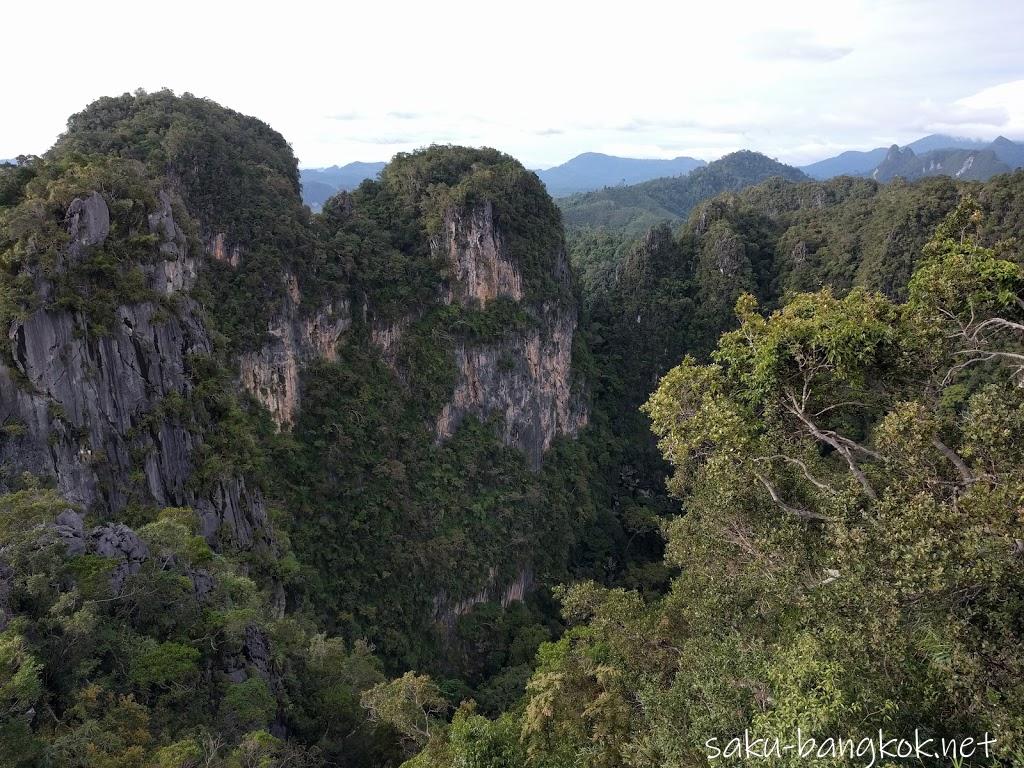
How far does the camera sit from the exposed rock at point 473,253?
2756 centimetres

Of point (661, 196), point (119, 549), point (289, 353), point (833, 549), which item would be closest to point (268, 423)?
point (289, 353)

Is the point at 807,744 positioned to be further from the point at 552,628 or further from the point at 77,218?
the point at 552,628

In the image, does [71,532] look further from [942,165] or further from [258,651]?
[942,165]

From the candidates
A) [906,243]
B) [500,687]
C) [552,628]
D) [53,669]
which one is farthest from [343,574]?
[906,243]

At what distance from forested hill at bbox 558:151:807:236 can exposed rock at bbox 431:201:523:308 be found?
1880 inches

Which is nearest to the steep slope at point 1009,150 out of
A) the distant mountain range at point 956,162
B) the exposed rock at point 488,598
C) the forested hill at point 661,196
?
the distant mountain range at point 956,162

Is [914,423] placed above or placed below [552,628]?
above

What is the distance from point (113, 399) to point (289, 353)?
9.06 meters

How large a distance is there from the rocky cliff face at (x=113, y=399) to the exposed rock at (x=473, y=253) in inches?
505

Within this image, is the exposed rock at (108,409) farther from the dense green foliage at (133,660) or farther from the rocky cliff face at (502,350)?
the rocky cliff face at (502,350)

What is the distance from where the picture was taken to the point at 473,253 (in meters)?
28.0

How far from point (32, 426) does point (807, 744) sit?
14.5 meters

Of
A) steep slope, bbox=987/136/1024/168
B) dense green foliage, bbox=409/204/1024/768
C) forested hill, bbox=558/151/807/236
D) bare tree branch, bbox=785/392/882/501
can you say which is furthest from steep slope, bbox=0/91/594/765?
steep slope, bbox=987/136/1024/168

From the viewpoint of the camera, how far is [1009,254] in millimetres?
6668
